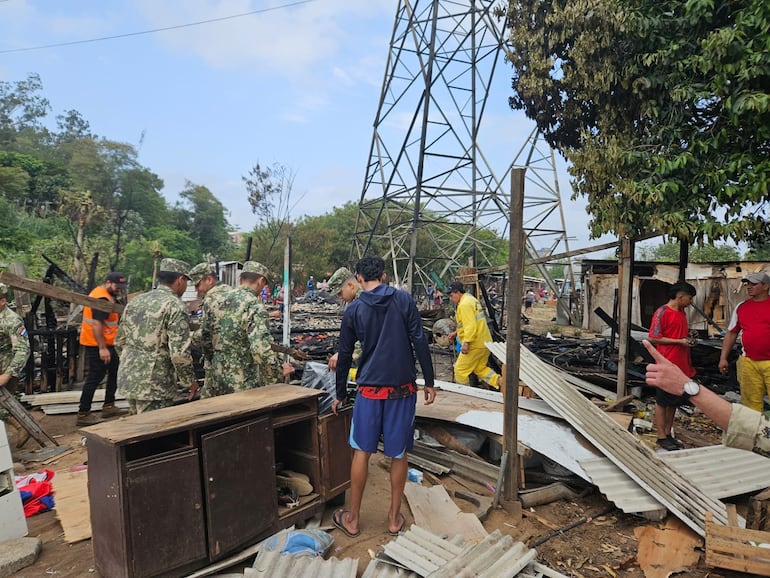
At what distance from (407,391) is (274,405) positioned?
917 millimetres

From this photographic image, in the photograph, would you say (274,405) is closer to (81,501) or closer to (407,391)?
(407,391)

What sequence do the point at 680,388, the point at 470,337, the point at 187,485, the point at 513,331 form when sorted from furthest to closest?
the point at 470,337 → the point at 513,331 → the point at 187,485 → the point at 680,388

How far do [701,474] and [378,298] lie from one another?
3275mm

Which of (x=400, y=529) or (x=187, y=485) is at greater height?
(x=187, y=485)

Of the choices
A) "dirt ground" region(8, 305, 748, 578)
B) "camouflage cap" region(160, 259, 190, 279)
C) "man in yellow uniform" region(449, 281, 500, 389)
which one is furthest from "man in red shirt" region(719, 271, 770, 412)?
"camouflage cap" region(160, 259, 190, 279)

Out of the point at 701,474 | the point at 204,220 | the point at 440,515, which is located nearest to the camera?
the point at 440,515

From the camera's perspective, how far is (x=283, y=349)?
17.4ft

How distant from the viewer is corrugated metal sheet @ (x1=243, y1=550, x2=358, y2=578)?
2.63m

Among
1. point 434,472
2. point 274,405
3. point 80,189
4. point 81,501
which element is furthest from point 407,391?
point 80,189

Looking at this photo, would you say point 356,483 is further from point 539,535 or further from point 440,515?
point 539,535

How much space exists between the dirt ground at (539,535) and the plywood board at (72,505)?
0.24 ft

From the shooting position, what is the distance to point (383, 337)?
3271 millimetres

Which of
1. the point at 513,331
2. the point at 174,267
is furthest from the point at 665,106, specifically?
the point at 174,267

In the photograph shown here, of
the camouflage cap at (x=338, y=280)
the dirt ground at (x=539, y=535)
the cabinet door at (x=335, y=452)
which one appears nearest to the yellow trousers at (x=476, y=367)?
the dirt ground at (x=539, y=535)
